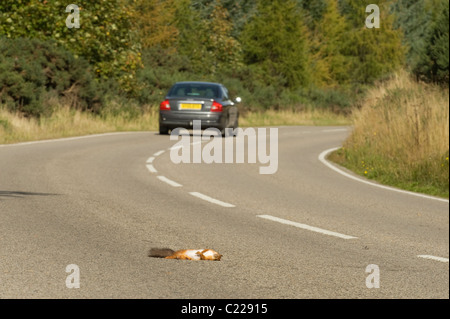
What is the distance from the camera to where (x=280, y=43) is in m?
58.9

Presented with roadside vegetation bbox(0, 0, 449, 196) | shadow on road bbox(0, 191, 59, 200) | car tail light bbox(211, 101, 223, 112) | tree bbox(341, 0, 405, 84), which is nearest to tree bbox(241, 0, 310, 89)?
roadside vegetation bbox(0, 0, 449, 196)

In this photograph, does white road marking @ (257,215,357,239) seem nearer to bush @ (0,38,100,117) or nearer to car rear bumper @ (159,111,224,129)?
car rear bumper @ (159,111,224,129)

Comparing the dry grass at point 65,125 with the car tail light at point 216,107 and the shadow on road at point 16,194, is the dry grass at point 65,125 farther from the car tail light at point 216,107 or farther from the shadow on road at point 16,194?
the shadow on road at point 16,194

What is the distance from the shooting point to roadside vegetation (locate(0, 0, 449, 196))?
17359 millimetres

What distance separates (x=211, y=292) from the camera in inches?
235

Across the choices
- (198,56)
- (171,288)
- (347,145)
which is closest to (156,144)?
(347,145)

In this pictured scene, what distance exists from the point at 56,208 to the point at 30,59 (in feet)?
58.7

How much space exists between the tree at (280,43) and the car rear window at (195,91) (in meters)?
32.7

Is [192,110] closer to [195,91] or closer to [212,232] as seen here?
[195,91]

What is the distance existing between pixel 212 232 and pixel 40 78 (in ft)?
62.0

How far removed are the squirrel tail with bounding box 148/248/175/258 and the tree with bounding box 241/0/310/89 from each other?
51092mm

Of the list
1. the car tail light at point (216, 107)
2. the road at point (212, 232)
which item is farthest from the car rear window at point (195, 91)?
the road at point (212, 232)

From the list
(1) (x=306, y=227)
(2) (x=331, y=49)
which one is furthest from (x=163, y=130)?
(2) (x=331, y=49)
